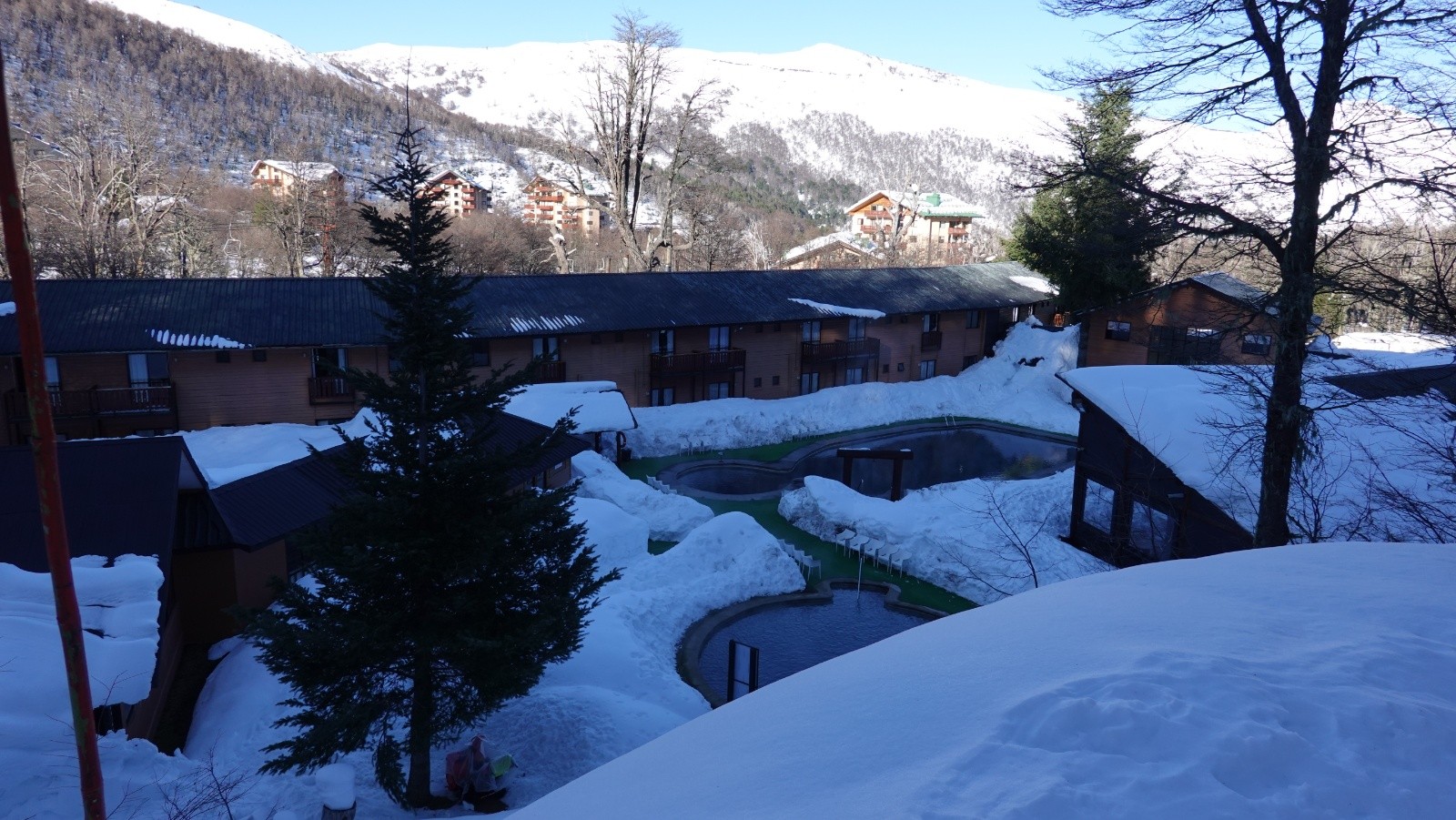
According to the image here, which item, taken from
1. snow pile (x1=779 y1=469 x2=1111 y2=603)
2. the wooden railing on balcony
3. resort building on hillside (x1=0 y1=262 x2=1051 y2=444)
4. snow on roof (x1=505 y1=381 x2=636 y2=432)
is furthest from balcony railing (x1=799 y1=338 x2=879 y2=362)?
snow pile (x1=779 y1=469 x2=1111 y2=603)

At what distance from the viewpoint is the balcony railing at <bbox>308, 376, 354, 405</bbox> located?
27.0 meters

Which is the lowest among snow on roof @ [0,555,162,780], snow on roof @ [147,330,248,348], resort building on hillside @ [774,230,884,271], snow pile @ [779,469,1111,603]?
snow pile @ [779,469,1111,603]

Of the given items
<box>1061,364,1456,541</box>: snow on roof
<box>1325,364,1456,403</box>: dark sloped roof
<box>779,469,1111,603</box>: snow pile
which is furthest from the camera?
<box>779,469,1111,603</box>: snow pile

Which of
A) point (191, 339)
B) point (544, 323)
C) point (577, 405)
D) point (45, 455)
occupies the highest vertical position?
point (544, 323)

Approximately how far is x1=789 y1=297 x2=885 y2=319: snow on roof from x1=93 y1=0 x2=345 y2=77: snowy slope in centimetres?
14465

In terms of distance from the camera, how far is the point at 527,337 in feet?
97.7

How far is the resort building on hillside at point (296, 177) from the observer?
173 feet

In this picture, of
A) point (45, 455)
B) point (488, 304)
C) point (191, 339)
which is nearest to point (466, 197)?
point (488, 304)

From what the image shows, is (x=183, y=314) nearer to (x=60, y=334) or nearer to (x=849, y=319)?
(x=60, y=334)

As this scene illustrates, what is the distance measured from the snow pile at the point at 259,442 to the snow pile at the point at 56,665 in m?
5.58

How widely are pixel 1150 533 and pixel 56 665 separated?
1885cm

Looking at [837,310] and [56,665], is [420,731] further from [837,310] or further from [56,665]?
[837,310]

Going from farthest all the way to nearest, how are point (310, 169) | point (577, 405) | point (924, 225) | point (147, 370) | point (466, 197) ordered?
point (924, 225) < point (466, 197) < point (310, 169) < point (577, 405) < point (147, 370)

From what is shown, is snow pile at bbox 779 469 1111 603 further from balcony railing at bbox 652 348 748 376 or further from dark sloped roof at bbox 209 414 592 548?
balcony railing at bbox 652 348 748 376
